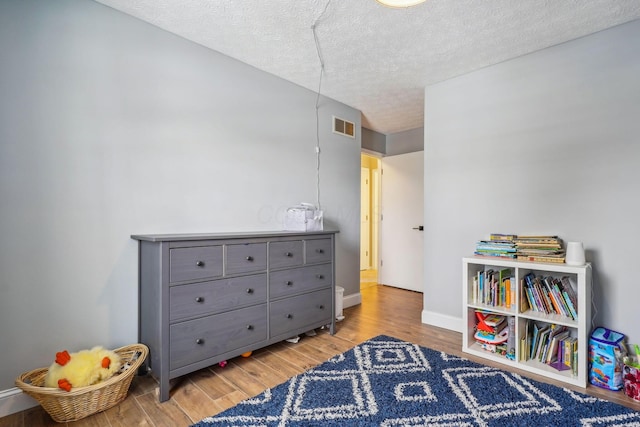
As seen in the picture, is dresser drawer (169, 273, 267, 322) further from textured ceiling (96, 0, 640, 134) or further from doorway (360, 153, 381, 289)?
doorway (360, 153, 381, 289)

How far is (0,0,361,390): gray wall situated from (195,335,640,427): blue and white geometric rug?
1.09 meters

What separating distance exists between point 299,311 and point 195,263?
3.27ft

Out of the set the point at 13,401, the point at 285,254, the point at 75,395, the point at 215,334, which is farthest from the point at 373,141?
the point at 13,401

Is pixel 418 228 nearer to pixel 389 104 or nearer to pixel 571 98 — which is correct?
pixel 389 104

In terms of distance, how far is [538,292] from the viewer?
2.25 m

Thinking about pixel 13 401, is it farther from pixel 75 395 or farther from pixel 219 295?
pixel 219 295

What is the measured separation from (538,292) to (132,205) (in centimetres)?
290

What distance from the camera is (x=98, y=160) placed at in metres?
1.94

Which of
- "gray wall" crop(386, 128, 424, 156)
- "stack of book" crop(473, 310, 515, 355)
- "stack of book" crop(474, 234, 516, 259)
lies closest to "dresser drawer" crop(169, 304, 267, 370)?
"stack of book" crop(473, 310, 515, 355)

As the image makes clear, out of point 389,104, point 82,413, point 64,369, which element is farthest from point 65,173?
point 389,104

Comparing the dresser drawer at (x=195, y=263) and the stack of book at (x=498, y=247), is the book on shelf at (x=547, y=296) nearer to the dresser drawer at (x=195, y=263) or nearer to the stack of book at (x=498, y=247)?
the stack of book at (x=498, y=247)

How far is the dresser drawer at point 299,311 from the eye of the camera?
237cm

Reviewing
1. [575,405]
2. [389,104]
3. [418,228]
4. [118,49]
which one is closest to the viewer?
[575,405]

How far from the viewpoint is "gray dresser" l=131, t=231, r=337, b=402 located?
182cm
